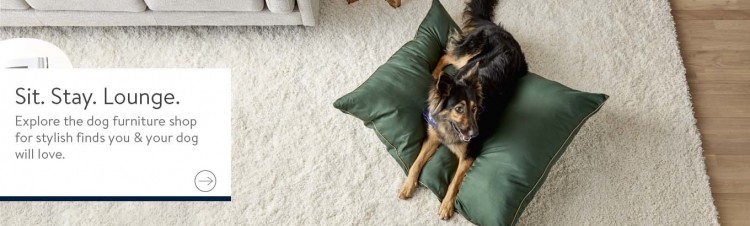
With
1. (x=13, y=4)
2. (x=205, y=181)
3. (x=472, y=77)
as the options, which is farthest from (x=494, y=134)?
(x=13, y=4)

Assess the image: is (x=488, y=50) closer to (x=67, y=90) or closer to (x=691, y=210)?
(x=691, y=210)

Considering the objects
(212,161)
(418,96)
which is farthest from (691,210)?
(212,161)

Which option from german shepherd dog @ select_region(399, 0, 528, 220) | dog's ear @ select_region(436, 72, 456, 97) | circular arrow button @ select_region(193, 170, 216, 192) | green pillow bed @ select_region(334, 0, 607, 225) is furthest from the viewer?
circular arrow button @ select_region(193, 170, 216, 192)

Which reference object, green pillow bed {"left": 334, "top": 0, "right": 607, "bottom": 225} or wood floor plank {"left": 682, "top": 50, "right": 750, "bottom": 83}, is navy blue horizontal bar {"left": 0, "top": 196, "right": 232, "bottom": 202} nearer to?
green pillow bed {"left": 334, "top": 0, "right": 607, "bottom": 225}

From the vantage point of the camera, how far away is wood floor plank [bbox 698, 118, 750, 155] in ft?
8.09

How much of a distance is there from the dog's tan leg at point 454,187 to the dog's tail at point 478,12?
1.97 feet

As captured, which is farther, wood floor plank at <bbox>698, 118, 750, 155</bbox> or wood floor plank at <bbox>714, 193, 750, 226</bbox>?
wood floor plank at <bbox>698, 118, 750, 155</bbox>

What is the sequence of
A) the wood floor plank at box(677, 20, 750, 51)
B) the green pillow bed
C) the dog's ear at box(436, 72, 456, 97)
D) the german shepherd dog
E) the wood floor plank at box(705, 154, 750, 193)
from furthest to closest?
1. the wood floor plank at box(677, 20, 750, 51)
2. the wood floor plank at box(705, 154, 750, 193)
3. the green pillow bed
4. the german shepherd dog
5. the dog's ear at box(436, 72, 456, 97)

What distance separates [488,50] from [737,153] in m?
1.16

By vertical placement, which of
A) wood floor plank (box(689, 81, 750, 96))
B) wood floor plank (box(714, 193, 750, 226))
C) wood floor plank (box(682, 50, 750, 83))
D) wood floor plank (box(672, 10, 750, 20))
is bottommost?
wood floor plank (box(714, 193, 750, 226))

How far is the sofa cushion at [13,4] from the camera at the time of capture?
2.23 metres

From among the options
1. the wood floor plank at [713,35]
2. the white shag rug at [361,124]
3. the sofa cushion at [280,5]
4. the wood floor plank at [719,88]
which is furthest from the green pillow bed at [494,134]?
the wood floor plank at [713,35]

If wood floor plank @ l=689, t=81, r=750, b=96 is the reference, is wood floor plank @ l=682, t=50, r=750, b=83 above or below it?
above

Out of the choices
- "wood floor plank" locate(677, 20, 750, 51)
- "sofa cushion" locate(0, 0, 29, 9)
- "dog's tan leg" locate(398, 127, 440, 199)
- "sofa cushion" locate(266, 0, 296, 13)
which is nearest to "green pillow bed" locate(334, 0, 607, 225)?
"dog's tan leg" locate(398, 127, 440, 199)
